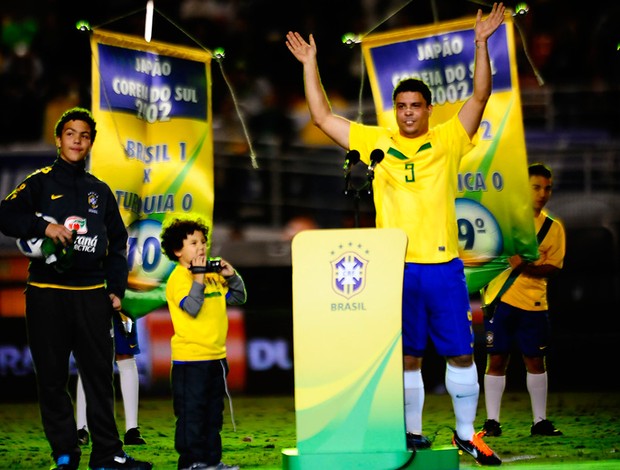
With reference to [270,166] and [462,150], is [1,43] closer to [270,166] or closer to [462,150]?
[270,166]

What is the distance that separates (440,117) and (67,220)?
9.38 feet

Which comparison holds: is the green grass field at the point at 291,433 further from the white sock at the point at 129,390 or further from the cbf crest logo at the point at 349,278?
the cbf crest logo at the point at 349,278

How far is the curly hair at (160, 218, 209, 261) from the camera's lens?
6703mm

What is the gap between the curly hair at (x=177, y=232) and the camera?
22.0ft

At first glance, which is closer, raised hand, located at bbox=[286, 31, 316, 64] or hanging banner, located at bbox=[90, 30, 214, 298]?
raised hand, located at bbox=[286, 31, 316, 64]

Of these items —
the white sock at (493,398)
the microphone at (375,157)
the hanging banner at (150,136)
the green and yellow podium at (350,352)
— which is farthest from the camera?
the white sock at (493,398)

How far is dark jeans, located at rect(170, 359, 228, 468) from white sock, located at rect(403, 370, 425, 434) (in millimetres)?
1079

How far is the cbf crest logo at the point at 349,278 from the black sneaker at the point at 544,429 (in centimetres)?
285

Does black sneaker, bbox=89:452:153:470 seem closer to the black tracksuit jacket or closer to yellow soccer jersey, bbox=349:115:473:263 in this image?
the black tracksuit jacket

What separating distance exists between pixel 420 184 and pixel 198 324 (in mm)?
1488

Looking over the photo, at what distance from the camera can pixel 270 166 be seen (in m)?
11.5

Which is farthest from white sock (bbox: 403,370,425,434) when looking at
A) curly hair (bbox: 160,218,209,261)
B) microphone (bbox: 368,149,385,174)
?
curly hair (bbox: 160,218,209,261)

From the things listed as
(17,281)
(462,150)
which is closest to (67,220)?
(462,150)

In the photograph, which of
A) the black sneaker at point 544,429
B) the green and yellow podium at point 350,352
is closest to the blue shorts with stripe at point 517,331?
the black sneaker at point 544,429
